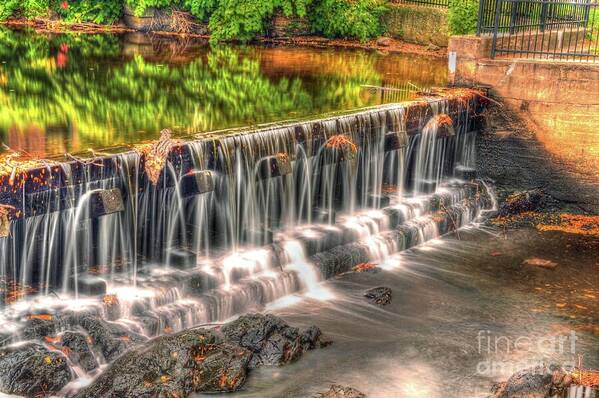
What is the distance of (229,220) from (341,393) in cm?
491

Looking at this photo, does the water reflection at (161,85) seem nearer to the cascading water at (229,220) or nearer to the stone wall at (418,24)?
the cascading water at (229,220)

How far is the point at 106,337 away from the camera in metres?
11.0

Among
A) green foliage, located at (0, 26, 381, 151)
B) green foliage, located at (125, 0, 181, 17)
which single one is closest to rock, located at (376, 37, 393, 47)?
green foliage, located at (0, 26, 381, 151)

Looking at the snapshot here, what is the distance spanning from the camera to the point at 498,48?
789 inches

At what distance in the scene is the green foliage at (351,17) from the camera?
30.1 meters

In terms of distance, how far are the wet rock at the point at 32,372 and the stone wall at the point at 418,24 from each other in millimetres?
21354

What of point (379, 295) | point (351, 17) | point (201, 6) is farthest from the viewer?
point (201, 6)

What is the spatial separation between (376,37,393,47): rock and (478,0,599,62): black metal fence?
23.0 feet

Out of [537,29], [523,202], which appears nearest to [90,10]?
[537,29]

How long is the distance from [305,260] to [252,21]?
1687cm

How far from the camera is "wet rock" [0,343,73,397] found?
32.7 ft

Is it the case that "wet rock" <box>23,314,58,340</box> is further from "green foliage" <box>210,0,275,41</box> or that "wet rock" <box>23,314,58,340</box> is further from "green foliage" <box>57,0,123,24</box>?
"green foliage" <box>57,0,123,24</box>

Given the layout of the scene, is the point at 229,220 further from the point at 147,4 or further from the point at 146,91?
the point at 147,4

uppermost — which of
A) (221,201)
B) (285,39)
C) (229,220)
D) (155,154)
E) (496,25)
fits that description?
(496,25)
